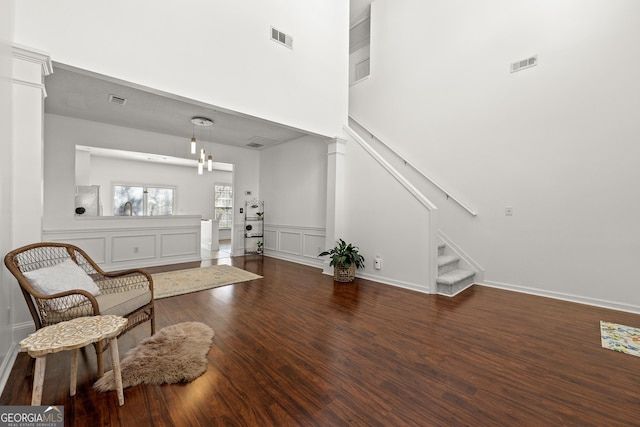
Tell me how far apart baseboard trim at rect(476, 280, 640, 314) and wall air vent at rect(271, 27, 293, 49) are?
16.9 feet

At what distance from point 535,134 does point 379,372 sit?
13.8 feet

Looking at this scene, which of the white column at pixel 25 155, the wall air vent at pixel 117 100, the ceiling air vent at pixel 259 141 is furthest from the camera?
the ceiling air vent at pixel 259 141

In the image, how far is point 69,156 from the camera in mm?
4797

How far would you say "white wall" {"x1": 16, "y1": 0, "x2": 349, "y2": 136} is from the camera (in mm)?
2568

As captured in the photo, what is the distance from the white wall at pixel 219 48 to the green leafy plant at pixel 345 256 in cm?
214

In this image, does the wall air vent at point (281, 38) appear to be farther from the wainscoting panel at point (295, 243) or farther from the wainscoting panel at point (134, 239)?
the wainscoting panel at point (134, 239)

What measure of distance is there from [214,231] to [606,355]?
8.26 m

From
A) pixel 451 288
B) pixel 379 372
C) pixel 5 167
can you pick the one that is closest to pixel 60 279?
pixel 5 167

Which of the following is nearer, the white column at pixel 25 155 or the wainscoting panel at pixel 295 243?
the white column at pixel 25 155

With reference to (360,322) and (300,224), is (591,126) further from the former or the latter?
(300,224)

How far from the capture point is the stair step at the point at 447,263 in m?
4.36

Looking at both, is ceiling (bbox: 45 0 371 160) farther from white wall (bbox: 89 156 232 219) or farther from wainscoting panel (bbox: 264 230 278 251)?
white wall (bbox: 89 156 232 219)

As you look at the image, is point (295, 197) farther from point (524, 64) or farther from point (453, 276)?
point (524, 64)

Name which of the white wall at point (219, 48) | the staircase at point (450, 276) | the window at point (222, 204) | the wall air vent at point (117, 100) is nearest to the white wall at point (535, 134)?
the staircase at point (450, 276)
